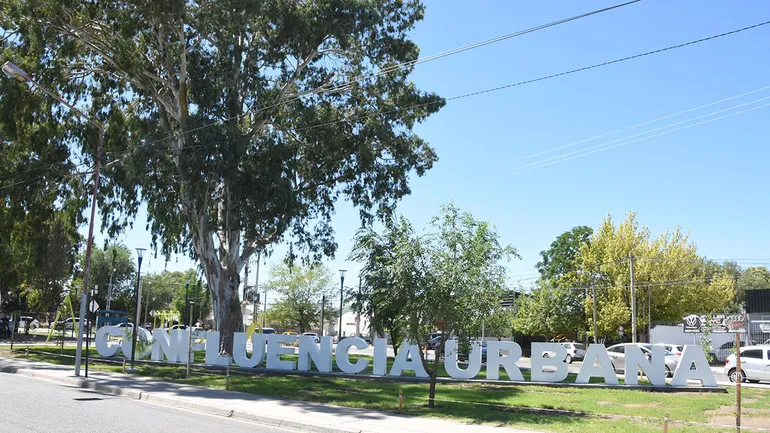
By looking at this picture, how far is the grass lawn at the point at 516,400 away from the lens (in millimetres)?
15141

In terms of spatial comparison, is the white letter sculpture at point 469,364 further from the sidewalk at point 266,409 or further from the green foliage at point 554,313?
the green foliage at point 554,313

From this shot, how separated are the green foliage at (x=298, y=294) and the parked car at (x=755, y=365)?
6243cm

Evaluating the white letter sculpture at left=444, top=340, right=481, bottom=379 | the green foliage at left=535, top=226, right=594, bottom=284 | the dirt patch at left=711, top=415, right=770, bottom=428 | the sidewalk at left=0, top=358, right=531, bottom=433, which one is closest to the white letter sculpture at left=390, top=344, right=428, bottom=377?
the white letter sculpture at left=444, top=340, right=481, bottom=379

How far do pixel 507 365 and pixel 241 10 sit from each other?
62.5ft

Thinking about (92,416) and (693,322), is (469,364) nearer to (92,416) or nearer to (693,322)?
(92,416)

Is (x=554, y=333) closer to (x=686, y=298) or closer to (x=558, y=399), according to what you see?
(x=686, y=298)

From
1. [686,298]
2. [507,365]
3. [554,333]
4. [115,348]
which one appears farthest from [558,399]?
[554,333]

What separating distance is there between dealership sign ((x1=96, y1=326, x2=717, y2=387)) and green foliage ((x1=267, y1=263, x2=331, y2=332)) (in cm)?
5704

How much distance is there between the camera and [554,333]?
207ft

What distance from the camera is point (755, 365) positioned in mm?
28781

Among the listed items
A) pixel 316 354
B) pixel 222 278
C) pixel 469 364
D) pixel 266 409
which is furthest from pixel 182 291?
pixel 266 409

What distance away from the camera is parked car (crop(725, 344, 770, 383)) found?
2853 centimetres

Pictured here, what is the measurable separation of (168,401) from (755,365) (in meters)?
25.0

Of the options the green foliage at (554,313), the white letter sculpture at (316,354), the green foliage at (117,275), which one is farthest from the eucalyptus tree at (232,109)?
the green foliage at (117,275)
